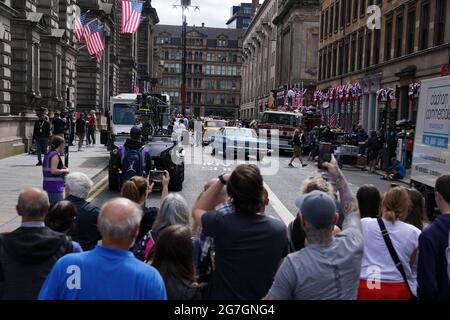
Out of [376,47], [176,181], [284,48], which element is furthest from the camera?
[284,48]

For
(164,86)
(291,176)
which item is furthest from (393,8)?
(164,86)

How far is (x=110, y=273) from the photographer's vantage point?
3.32 meters

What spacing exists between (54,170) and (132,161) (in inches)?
71.4

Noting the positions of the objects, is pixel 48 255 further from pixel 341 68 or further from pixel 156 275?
pixel 341 68

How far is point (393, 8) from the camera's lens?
37.2 meters

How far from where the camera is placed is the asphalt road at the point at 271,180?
1441 centimetres

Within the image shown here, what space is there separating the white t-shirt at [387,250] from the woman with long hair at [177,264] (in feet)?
4.58

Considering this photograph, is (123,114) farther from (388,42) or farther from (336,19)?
(336,19)

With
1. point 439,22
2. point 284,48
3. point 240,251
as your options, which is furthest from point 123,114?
point 284,48

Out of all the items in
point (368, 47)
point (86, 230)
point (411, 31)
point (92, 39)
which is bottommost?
point (86, 230)

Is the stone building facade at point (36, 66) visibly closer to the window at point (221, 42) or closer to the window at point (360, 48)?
the window at point (360, 48)

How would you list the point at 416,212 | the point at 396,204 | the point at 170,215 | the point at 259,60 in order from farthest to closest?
the point at 259,60 < the point at 416,212 < the point at 396,204 < the point at 170,215

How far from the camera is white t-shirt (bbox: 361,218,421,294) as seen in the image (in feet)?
15.2

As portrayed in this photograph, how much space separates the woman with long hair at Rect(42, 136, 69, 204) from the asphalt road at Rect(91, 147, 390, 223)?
3652 mm
